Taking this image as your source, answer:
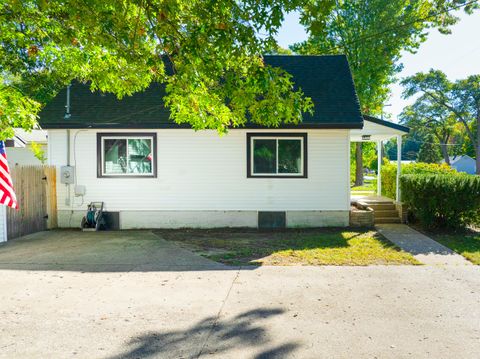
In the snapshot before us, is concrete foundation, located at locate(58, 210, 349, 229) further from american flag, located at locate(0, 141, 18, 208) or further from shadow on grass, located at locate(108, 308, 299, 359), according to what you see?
shadow on grass, located at locate(108, 308, 299, 359)

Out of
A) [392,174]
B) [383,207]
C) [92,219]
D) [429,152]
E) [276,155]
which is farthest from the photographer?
[429,152]

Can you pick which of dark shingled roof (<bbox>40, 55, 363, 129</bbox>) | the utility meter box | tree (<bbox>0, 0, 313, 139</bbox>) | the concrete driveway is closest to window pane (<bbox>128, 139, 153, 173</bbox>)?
dark shingled roof (<bbox>40, 55, 363, 129</bbox>)

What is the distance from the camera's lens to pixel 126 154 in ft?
37.2

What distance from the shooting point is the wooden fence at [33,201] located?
10.1m

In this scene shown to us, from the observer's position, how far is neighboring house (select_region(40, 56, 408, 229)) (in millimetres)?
11289

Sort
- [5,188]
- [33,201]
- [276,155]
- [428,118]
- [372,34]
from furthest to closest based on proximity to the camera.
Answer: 1. [428,118]
2. [372,34]
3. [276,155]
4. [33,201]
5. [5,188]

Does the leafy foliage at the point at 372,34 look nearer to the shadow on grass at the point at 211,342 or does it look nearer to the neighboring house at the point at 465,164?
the shadow on grass at the point at 211,342

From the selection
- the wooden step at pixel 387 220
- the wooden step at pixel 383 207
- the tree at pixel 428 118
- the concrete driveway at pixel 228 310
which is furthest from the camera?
the tree at pixel 428 118

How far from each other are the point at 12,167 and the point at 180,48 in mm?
6670

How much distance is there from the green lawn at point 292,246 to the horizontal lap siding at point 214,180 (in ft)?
3.08

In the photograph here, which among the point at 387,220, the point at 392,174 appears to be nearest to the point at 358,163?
the point at 392,174

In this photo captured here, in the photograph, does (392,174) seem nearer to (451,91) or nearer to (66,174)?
(66,174)

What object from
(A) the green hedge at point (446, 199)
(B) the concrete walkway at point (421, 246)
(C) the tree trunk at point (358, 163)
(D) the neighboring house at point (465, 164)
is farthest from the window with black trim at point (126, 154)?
(D) the neighboring house at point (465, 164)

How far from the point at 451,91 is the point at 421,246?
4561 cm
